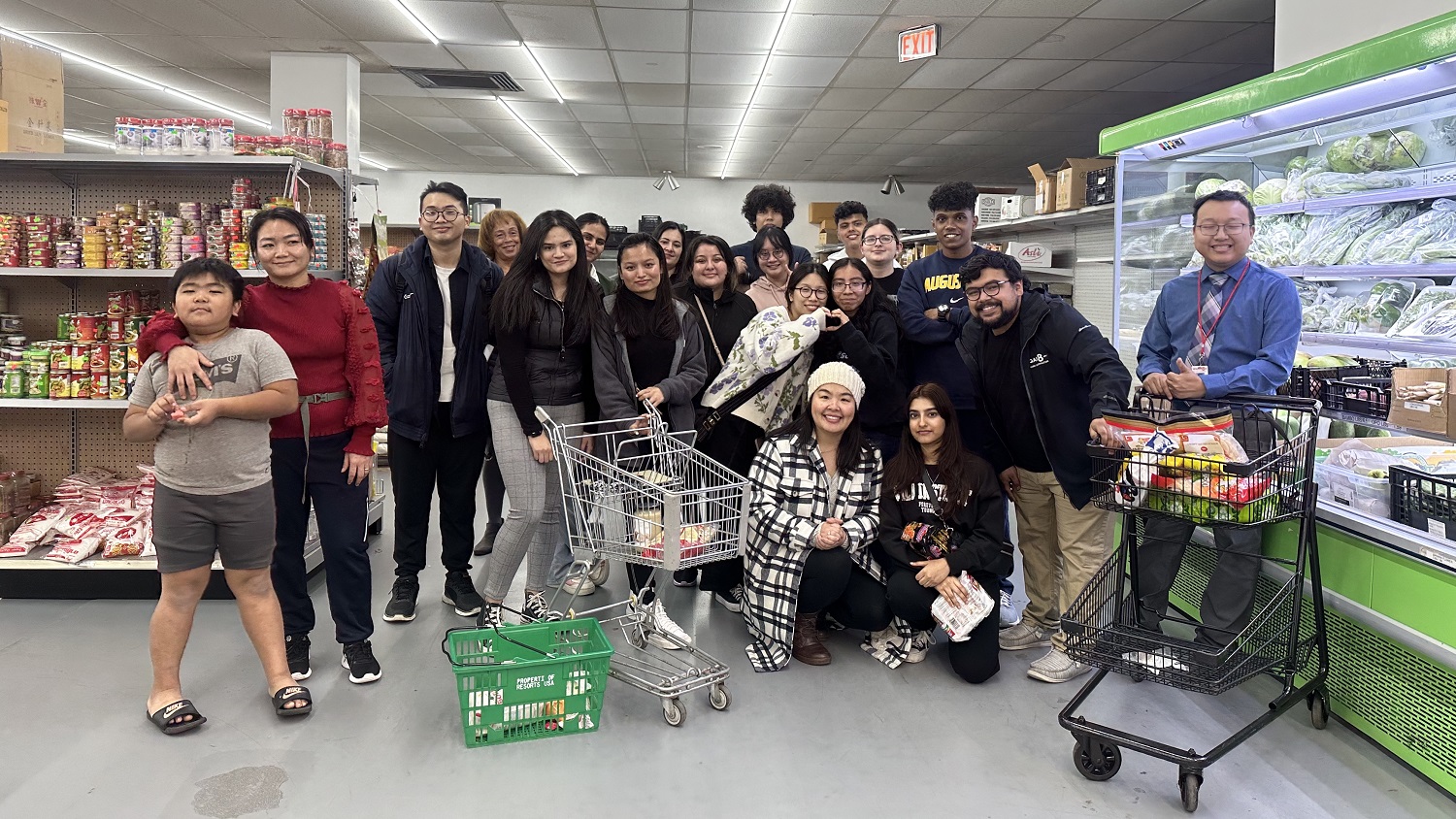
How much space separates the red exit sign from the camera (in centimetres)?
664

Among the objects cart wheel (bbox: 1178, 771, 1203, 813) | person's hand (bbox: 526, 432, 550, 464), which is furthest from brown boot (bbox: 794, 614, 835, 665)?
cart wheel (bbox: 1178, 771, 1203, 813)

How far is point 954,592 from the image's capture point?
10.6 ft

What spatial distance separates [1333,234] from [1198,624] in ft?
6.10

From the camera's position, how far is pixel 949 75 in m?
8.23

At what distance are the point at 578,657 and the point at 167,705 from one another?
1348 millimetres

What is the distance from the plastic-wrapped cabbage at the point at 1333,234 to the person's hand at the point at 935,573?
6.67 feet

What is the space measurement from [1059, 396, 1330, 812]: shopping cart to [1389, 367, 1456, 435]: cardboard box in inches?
12.2

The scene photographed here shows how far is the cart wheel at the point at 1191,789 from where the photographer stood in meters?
2.46

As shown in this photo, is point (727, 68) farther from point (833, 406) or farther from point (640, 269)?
point (833, 406)

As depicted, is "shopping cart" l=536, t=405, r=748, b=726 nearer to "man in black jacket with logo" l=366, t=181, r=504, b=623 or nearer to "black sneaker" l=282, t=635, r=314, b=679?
"man in black jacket with logo" l=366, t=181, r=504, b=623

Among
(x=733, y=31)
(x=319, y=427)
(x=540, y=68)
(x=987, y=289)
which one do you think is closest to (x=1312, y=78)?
(x=987, y=289)

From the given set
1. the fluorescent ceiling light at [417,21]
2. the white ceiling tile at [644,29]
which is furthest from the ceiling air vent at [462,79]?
the white ceiling tile at [644,29]

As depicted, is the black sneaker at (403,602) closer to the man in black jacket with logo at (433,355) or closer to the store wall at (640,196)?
the man in black jacket with logo at (433,355)

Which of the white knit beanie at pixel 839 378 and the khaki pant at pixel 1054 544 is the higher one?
the white knit beanie at pixel 839 378
